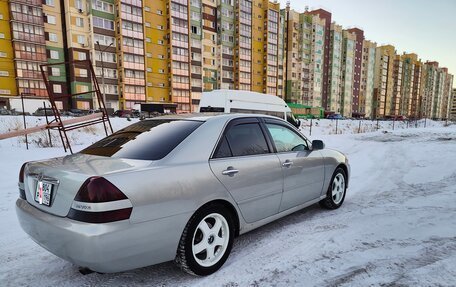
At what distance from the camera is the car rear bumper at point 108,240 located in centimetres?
204

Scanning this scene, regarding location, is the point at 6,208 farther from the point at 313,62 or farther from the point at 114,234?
the point at 313,62

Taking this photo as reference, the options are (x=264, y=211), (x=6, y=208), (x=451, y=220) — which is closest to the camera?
(x=264, y=211)

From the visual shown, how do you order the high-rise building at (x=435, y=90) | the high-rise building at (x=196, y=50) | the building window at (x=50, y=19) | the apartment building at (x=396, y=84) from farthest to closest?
the high-rise building at (x=435, y=90), the apartment building at (x=396, y=84), the high-rise building at (x=196, y=50), the building window at (x=50, y=19)

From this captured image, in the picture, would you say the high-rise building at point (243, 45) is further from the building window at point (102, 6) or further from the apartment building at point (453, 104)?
the apartment building at point (453, 104)

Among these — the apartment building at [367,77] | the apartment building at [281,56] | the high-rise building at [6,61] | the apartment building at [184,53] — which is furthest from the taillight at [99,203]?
the apartment building at [367,77]

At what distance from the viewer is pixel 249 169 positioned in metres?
3.04

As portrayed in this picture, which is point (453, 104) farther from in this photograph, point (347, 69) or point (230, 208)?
point (230, 208)

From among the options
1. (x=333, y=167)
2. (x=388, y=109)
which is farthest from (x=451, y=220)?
(x=388, y=109)

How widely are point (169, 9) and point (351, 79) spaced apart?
220 feet

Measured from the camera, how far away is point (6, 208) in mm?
4344

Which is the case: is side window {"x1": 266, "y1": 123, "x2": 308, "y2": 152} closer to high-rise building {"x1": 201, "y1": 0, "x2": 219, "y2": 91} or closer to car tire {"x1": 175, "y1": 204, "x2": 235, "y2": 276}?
car tire {"x1": 175, "y1": 204, "x2": 235, "y2": 276}

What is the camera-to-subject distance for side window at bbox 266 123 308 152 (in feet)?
12.1

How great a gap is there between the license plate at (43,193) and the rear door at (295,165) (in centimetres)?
243

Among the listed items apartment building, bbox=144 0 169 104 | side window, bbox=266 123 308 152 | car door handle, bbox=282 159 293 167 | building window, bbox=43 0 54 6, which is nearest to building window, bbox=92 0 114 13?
apartment building, bbox=144 0 169 104
